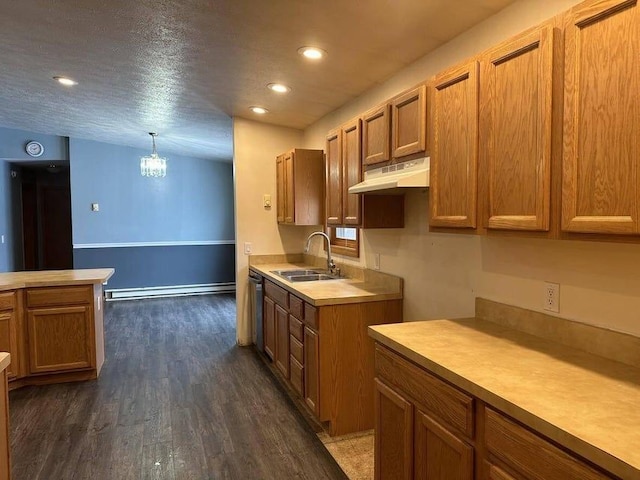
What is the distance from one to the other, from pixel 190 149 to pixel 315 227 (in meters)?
3.23

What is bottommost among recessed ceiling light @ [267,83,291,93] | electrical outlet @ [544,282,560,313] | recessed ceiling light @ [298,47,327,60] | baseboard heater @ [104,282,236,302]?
baseboard heater @ [104,282,236,302]

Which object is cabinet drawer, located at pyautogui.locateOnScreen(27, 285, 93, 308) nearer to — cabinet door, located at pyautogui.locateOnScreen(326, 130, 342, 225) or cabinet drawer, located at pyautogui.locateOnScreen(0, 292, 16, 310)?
cabinet drawer, located at pyautogui.locateOnScreen(0, 292, 16, 310)

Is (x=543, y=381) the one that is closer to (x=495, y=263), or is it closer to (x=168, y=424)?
(x=495, y=263)

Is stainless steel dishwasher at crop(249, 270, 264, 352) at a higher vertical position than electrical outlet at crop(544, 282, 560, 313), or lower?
lower

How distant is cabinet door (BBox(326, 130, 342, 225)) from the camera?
3.02 meters

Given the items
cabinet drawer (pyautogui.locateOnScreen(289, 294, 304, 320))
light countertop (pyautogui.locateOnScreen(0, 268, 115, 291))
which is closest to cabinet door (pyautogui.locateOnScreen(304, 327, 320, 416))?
cabinet drawer (pyautogui.locateOnScreen(289, 294, 304, 320))

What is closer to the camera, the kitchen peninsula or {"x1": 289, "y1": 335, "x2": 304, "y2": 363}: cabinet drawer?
{"x1": 289, "y1": 335, "x2": 304, "y2": 363}: cabinet drawer

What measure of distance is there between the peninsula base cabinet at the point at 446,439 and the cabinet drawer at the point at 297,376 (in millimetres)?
1103

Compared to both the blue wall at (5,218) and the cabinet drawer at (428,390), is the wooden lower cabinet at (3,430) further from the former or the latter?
the blue wall at (5,218)

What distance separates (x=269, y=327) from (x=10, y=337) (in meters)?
2.01

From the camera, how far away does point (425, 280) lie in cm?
259

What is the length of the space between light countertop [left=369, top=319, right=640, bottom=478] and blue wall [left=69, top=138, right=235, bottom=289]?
6.11 meters

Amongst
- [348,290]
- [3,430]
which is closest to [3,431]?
[3,430]

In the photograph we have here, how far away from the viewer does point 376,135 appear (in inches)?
97.5
